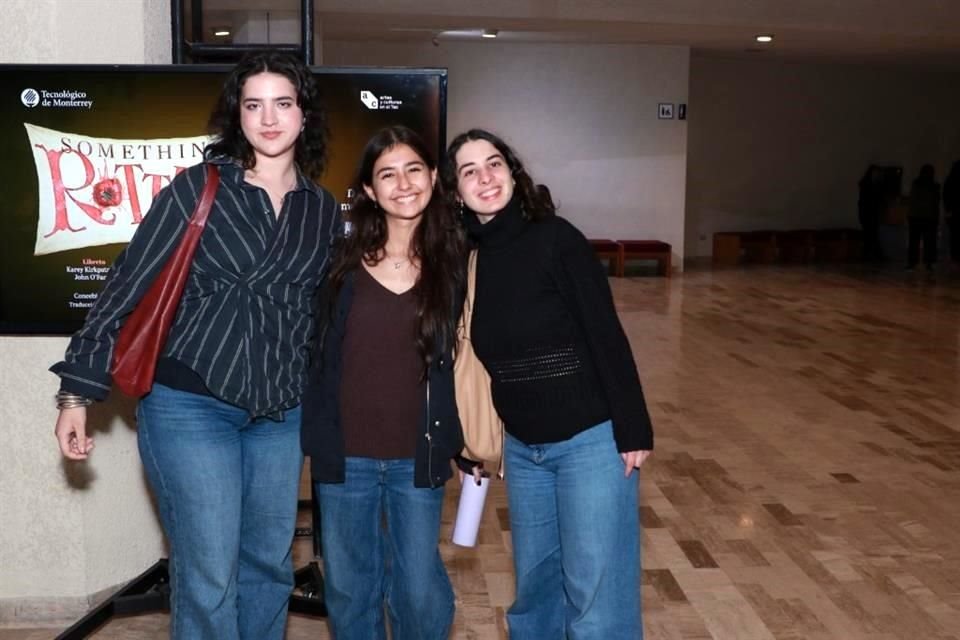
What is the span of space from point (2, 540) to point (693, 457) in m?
3.43

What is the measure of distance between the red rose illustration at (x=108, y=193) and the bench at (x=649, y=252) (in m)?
11.9

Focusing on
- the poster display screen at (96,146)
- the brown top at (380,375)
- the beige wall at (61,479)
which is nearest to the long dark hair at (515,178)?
the brown top at (380,375)

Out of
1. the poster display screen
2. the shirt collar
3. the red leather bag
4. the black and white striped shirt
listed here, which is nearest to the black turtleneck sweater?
the black and white striped shirt

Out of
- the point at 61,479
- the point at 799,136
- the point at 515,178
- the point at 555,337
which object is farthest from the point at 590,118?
the point at 555,337

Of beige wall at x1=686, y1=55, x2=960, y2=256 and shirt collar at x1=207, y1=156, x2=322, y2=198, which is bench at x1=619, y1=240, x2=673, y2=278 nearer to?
beige wall at x1=686, y1=55, x2=960, y2=256

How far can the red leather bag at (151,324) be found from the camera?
8.57 feet

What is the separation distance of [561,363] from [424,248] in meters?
0.42

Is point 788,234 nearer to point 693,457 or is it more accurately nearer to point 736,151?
point 736,151

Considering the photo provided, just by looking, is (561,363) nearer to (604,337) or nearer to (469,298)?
(604,337)

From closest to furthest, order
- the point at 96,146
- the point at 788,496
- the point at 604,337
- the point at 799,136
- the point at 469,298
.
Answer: the point at 604,337, the point at 469,298, the point at 96,146, the point at 788,496, the point at 799,136

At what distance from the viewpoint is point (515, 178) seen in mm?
2809

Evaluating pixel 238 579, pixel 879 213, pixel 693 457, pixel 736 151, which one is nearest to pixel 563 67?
pixel 736 151

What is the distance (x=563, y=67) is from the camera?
15.7m

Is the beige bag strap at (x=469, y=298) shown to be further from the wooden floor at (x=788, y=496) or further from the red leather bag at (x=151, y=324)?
the wooden floor at (x=788, y=496)
